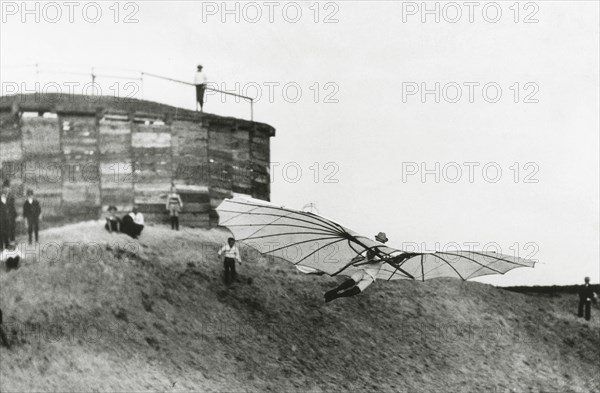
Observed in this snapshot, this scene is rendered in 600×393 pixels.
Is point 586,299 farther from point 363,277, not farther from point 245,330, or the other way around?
point 363,277

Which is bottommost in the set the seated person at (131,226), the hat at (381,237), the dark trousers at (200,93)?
the seated person at (131,226)

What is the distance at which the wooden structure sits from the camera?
28.9 metres

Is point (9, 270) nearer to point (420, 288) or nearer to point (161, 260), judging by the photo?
point (161, 260)

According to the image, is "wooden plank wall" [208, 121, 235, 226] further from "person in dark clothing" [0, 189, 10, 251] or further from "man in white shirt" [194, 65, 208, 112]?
"person in dark clothing" [0, 189, 10, 251]

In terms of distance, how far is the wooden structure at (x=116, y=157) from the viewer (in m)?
28.9

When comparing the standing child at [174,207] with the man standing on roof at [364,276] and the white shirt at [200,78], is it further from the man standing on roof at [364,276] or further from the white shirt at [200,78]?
the man standing on roof at [364,276]

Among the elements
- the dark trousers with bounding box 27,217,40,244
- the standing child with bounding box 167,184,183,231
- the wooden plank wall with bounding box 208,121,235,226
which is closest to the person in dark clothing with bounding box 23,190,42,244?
the dark trousers with bounding box 27,217,40,244

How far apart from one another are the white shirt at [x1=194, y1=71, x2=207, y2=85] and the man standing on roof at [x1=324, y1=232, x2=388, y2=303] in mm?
14016

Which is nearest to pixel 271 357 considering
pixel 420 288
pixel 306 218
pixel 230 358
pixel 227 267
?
pixel 230 358

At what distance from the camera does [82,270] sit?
76.7 ft

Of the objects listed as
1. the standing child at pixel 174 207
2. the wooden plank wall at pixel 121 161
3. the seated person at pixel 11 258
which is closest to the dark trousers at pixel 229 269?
the standing child at pixel 174 207

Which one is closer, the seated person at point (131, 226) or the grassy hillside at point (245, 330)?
the grassy hillside at point (245, 330)

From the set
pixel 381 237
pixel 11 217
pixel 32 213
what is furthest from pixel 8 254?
pixel 381 237

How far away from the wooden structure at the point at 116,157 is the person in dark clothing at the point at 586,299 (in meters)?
12.5
